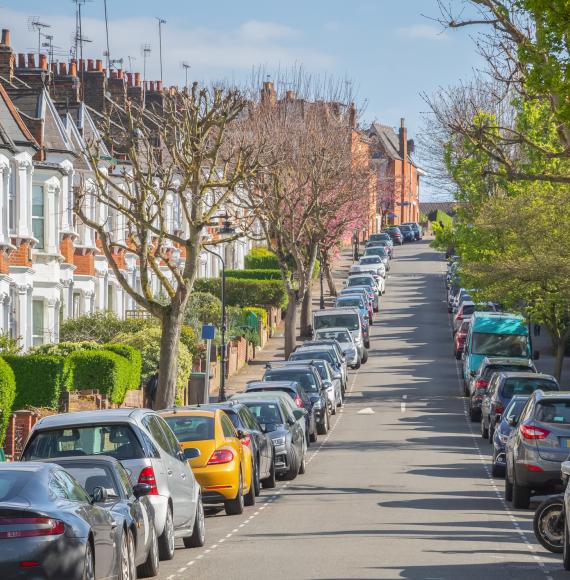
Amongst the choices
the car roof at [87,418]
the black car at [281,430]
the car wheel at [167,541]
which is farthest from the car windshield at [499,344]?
the car roof at [87,418]

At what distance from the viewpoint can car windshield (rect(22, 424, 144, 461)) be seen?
15617 mm

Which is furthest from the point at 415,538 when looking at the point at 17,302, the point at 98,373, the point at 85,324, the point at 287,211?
the point at 287,211

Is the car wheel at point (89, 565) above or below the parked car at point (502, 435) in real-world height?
above

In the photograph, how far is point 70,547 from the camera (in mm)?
11273

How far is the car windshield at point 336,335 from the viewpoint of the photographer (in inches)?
2174

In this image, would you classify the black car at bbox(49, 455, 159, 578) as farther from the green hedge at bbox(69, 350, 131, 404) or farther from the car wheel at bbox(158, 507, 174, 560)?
the green hedge at bbox(69, 350, 131, 404)

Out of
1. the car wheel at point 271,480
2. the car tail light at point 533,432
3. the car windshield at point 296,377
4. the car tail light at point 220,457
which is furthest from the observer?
the car windshield at point 296,377

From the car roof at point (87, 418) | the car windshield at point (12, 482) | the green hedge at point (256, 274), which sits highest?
the car windshield at point (12, 482)

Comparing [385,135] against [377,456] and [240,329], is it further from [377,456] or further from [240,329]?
[377,456]

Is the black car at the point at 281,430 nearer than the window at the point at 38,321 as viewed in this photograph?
Yes

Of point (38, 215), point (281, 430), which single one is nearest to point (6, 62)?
point (38, 215)

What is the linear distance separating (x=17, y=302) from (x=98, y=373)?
475cm

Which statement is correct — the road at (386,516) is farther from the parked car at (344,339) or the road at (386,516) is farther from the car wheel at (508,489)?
the parked car at (344,339)

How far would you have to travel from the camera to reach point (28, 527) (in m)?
11.1
